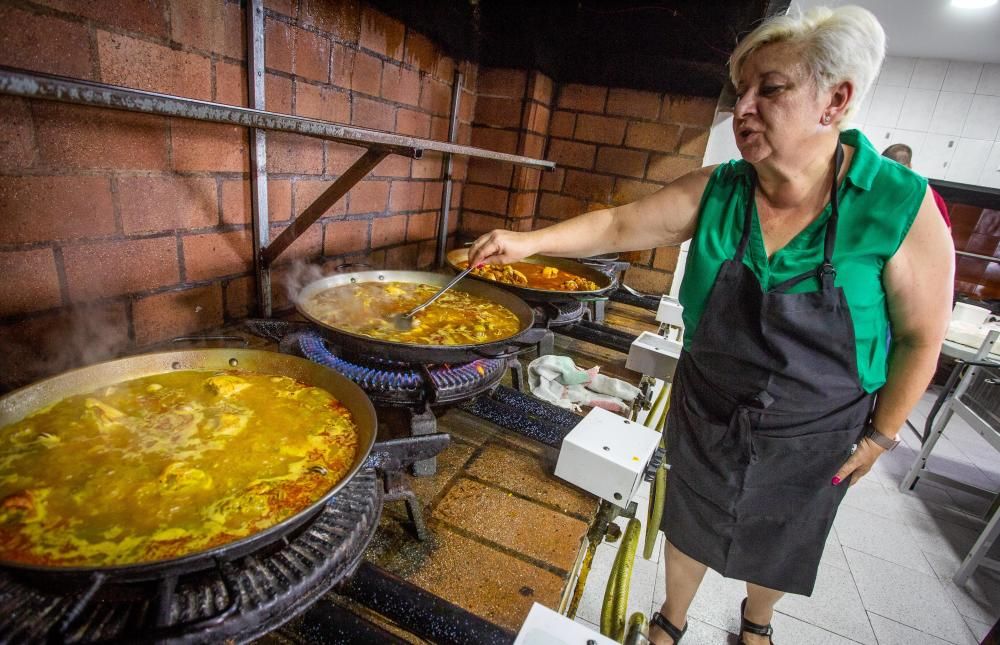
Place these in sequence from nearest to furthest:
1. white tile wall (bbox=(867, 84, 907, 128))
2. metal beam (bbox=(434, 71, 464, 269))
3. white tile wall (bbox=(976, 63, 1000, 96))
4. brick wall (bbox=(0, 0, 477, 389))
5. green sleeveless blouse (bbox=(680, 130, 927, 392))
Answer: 1. brick wall (bbox=(0, 0, 477, 389))
2. green sleeveless blouse (bbox=(680, 130, 927, 392))
3. metal beam (bbox=(434, 71, 464, 269))
4. white tile wall (bbox=(976, 63, 1000, 96))
5. white tile wall (bbox=(867, 84, 907, 128))

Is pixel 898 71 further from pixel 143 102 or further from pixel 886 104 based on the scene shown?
pixel 143 102

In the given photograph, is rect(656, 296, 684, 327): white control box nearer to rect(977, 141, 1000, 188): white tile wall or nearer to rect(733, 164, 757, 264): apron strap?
rect(733, 164, 757, 264): apron strap

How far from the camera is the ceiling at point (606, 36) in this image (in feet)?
10.2

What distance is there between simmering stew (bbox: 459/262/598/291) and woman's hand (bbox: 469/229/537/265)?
20.5 inches

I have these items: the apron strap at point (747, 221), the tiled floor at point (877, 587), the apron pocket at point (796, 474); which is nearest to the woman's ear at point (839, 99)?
the apron strap at point (747, 221)

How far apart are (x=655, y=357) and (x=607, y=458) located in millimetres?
1121

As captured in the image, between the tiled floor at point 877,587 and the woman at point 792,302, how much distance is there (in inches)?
49.5

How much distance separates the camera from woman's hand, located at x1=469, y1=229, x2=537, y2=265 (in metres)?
2.07

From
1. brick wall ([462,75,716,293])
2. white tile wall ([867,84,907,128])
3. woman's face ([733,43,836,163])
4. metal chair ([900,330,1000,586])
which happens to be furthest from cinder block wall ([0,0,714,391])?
white tile wall ([867,84,907,128])

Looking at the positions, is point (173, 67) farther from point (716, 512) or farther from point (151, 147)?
point (716, 512)

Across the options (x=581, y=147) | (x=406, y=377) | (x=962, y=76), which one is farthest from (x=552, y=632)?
(x=962, y=76)

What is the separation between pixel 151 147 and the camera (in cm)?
163

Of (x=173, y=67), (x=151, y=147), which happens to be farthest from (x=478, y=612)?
(x=173, y=67)

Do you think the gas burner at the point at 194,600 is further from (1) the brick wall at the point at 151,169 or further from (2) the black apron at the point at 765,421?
Result: (2) the black apron at the point at 765,421
